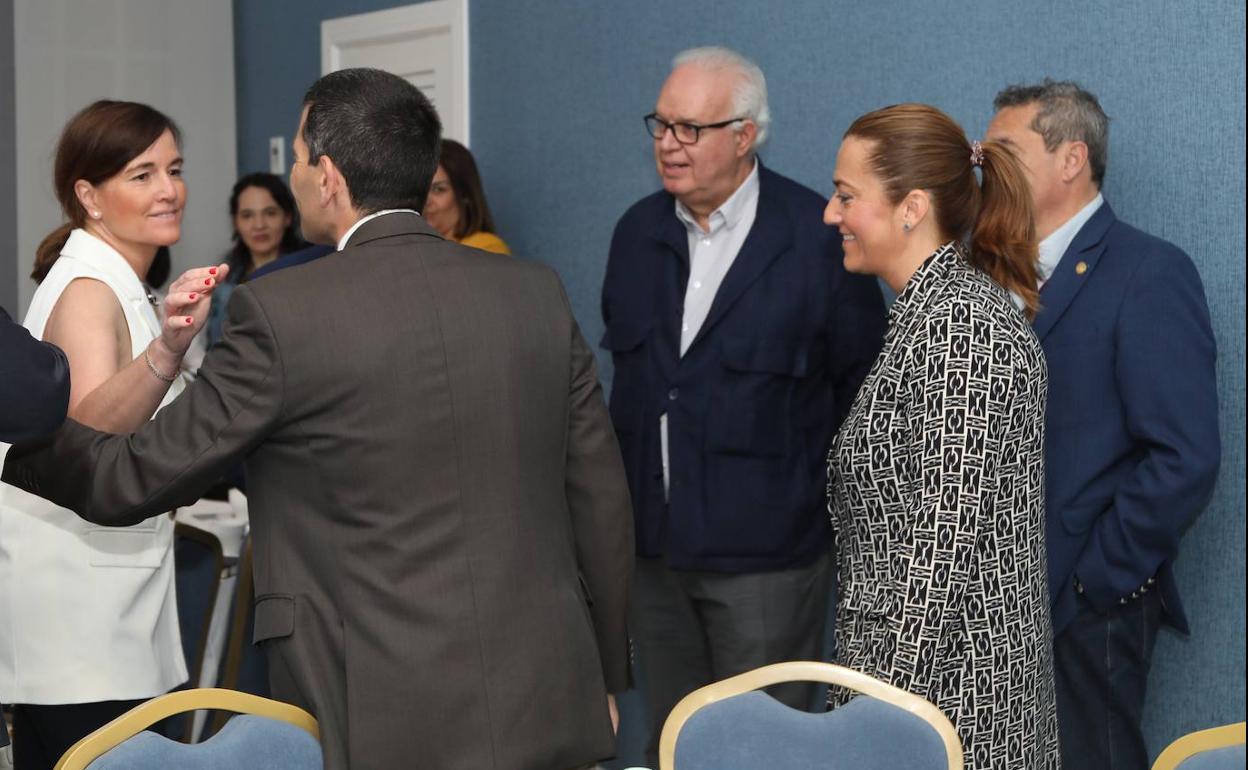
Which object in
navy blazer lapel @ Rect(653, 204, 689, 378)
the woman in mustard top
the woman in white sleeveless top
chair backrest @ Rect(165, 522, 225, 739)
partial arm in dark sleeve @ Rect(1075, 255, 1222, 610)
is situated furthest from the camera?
the woman in mustard top

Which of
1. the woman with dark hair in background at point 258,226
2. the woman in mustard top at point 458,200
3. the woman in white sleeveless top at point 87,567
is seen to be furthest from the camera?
the woman with dark hair in background at point 258,226

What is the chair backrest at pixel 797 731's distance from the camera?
6.56 feet

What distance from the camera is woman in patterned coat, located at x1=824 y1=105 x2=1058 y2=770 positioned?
2076 mm

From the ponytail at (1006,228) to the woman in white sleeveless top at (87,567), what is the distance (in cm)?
157

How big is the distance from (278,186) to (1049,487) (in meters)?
3.30

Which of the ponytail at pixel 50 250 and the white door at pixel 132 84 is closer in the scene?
the ponytail at pixel 50 250

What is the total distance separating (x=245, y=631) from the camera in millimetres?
3709

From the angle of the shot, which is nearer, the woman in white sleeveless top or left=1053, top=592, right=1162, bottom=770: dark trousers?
the woman in white sleeveless top

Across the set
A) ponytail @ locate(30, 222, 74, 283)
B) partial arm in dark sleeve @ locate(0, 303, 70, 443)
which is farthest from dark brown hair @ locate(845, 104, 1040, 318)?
ponytail @ locate(30, 222, 74, 283)

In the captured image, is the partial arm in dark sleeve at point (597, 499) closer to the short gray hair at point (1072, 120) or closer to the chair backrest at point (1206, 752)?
the chair backrest at point (1206, 752)

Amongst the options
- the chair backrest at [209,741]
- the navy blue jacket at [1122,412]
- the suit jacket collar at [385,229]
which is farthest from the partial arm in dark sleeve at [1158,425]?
the chair backrest at [209,741]

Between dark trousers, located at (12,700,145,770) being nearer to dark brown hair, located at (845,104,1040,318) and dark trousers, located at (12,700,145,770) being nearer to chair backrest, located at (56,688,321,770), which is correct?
chair backrest, located at (56,688,321,770)

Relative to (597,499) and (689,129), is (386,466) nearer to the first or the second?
(597,499)

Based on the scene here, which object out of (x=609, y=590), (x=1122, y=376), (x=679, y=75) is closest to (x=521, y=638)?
(x=609, y=590)
